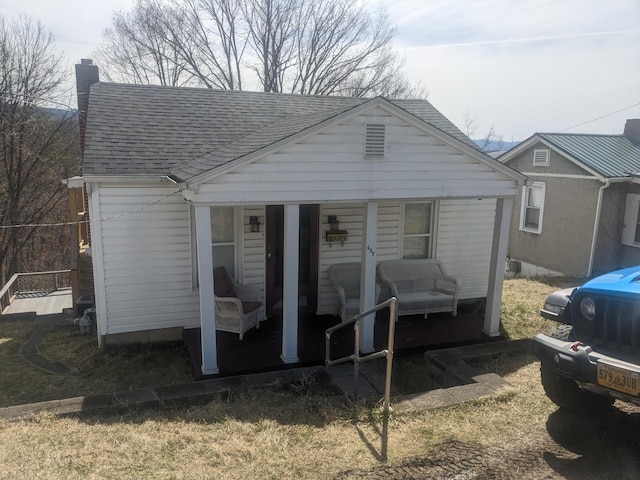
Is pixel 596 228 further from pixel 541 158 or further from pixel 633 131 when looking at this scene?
pixel 633 131

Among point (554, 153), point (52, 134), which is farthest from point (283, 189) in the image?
point (52, 134)

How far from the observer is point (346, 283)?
8.60 m

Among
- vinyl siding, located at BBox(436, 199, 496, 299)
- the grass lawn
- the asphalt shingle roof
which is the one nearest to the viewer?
the grass lawn

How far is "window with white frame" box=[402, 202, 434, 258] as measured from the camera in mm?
9055

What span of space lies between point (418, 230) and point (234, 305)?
391 centimetres

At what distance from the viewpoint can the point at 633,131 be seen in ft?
50.1

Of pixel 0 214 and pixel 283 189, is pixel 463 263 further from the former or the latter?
pixel 0 214

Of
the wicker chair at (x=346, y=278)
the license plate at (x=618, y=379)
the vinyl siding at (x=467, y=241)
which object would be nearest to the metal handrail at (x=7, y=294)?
the wicker chair at (x=346, y=278)

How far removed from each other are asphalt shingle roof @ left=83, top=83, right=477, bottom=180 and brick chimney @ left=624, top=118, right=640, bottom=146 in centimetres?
861

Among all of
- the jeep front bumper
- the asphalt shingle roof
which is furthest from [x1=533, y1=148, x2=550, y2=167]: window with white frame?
the jeep front bumper

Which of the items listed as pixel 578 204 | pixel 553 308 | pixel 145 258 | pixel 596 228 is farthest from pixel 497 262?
pixel 578 204

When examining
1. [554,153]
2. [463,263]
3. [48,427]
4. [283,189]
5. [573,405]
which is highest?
[554,153]

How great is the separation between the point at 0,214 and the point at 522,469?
73.1 ft

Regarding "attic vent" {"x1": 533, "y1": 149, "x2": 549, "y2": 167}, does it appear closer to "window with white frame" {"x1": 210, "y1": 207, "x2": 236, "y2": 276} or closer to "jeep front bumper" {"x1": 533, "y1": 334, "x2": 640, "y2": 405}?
"window with white frame" {"x1": 210, "y1": 207, "x2": 236, "y2": 276}
